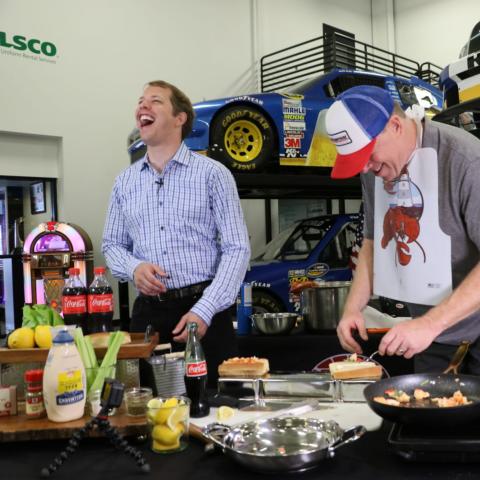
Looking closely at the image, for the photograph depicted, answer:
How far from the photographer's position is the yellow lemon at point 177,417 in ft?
3.84

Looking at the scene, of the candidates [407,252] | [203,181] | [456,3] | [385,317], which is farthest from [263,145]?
[456,3]

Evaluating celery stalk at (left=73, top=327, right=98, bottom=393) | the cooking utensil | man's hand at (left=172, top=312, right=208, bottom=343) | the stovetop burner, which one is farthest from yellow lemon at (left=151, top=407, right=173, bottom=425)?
the cooking utensil

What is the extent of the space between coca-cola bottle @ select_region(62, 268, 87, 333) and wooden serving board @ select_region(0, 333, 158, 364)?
16 centimetres

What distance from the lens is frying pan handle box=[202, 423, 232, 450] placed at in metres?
1.12

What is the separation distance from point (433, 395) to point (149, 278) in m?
1.06

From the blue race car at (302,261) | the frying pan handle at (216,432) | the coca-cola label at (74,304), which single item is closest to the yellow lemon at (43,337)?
the coca-cola label at (74,304)

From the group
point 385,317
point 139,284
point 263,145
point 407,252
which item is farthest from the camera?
point 263,145

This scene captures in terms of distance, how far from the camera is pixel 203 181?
84.0 inches

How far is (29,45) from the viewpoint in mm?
7000

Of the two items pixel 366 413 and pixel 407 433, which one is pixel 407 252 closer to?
pixel 366 413

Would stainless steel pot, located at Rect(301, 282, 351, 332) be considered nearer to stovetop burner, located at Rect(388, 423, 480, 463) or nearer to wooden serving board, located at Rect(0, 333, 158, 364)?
wooden serving board, located at Rect(0, 333, 158, 364)

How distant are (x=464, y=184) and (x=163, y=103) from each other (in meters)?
1.09

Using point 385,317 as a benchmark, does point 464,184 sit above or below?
above

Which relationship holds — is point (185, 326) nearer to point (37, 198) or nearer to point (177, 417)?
point (177, 417)
